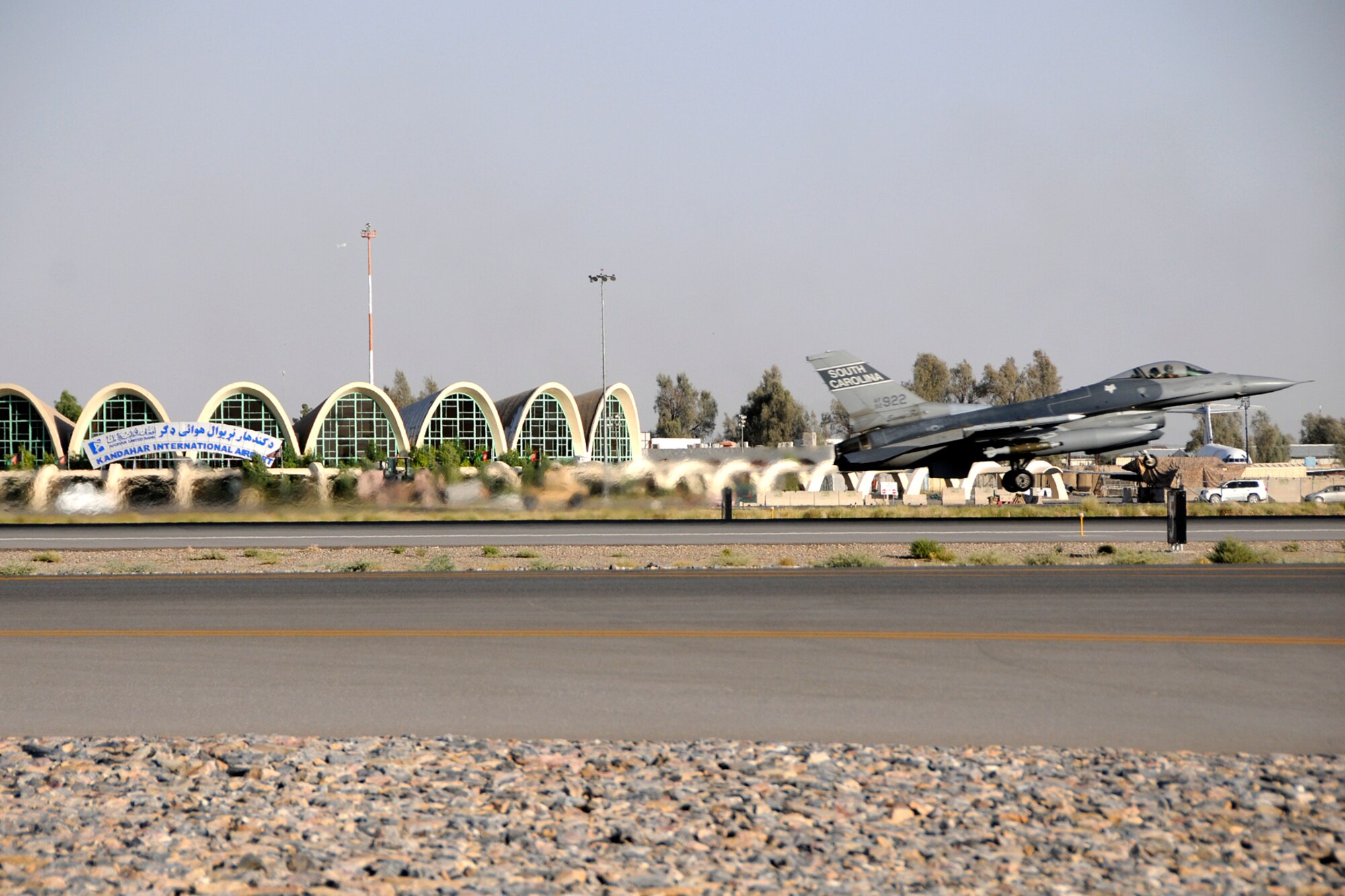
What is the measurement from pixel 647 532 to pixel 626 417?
60692 mm

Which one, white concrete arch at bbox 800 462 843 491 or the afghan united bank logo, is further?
white concrete arch at bbox 800 462 843 491

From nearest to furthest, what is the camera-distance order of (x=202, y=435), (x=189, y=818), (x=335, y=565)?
1. (x=189, y=818)
2. (x=335, y=565)
3. (x=202, y=435)

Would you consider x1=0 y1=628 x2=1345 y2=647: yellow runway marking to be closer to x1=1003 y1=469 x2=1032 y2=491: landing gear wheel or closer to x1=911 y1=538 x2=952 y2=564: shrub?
x1=911 y1=538 x2=952 y2=564: shrub

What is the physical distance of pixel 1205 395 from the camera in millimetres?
32406

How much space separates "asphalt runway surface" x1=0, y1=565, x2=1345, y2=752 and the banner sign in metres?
49.0

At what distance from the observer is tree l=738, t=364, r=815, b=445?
11500 cm

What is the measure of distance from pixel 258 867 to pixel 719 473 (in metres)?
37.2

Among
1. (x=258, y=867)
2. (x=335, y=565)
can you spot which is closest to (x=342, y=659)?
(x=258, y=867)

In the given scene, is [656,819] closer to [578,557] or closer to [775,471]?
[578,557]

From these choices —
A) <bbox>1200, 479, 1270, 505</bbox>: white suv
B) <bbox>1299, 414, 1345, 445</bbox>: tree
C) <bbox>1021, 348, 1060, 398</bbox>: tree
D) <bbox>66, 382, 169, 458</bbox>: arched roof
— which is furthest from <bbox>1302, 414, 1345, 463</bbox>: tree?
<bbox>66, 382, 169, 458</bbox>: arched roof

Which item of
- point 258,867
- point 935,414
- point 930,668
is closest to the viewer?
point 258,867

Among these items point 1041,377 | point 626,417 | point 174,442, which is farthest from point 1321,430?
point 174,442

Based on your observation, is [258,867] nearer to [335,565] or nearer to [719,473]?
[335,565]

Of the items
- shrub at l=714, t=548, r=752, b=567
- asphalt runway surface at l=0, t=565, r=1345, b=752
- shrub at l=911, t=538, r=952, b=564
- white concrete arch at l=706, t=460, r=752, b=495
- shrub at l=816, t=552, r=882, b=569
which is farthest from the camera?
white concrete arch at l=706, t=460, r=752, b=495
